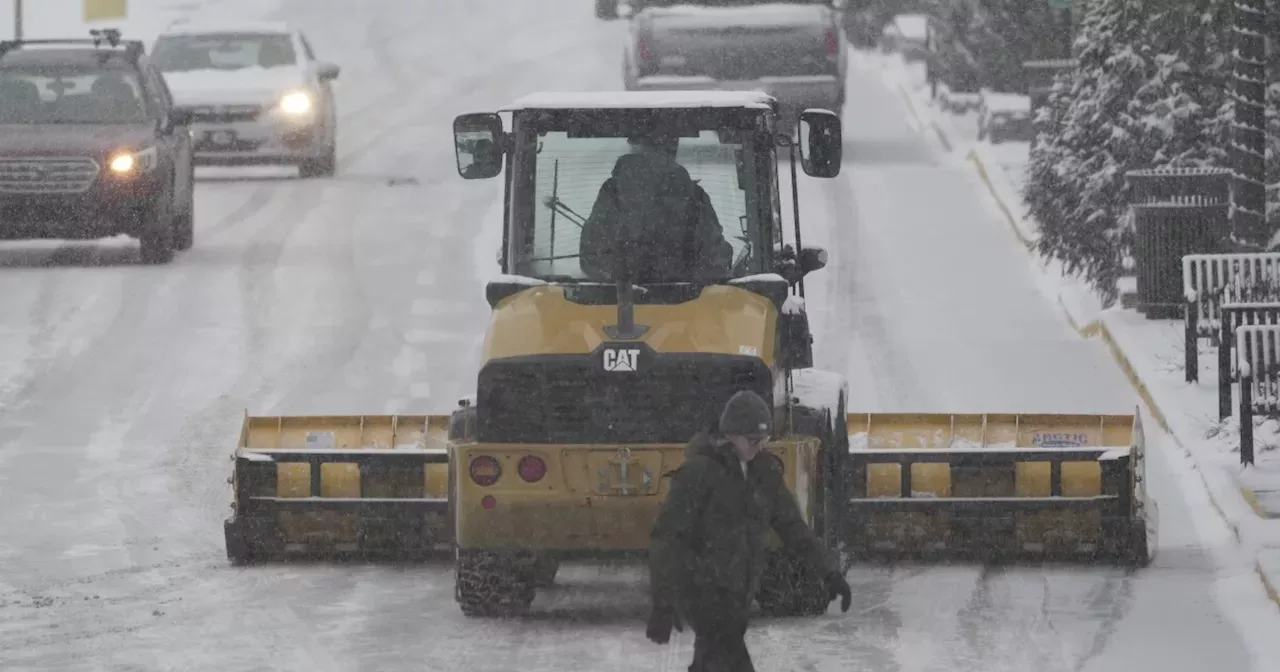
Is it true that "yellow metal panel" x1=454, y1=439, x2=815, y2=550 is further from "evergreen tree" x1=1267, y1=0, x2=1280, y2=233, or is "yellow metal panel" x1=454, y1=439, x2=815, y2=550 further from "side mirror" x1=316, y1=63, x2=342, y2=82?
"side mirror" x1=316, y1=63, x2=342, y2=82

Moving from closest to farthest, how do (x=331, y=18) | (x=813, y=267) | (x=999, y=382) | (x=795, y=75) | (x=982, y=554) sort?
1. (x=813, y=267)
2. (x=982, y=554)
3. (x=999, y=382)
4. (x=795, y=75)
5. (x=331, y=18)

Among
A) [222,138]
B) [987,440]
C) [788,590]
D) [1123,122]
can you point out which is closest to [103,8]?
[222,138]

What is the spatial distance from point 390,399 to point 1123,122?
697 centimetres

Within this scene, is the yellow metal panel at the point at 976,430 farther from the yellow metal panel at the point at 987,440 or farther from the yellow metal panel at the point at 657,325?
the yellow metal panel at the point at 657,325

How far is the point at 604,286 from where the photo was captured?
1189 centimetres

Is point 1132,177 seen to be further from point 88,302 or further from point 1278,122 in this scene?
point 88,302

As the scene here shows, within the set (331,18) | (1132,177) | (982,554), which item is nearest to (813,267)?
(982,554)

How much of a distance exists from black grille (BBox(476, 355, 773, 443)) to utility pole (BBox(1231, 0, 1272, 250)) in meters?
7.95

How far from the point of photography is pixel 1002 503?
42.5 ft

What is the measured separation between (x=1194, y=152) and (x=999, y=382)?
4.26m

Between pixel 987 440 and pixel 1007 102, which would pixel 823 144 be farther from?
pixel 1007 102

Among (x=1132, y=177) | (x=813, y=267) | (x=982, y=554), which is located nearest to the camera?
(x=813, y=267)

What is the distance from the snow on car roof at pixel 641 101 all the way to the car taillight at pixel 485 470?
1601 millimetres

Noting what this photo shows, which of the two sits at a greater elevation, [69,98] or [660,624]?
[69,98]
